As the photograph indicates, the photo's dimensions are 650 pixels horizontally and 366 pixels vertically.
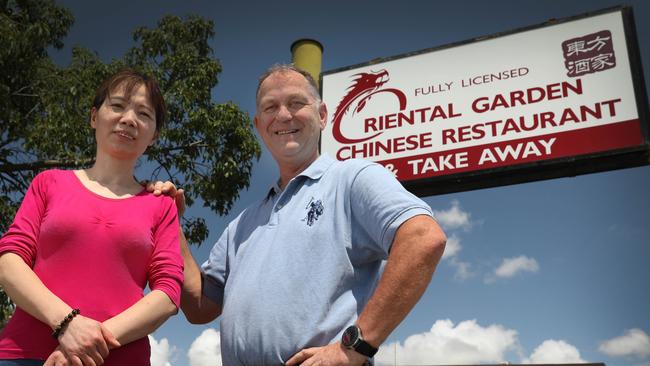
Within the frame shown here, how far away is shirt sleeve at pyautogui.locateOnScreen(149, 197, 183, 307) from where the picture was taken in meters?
2.29

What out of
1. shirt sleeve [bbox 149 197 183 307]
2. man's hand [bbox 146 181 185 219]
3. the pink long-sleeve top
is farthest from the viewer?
man's hand [bbox 146 181 185 219]

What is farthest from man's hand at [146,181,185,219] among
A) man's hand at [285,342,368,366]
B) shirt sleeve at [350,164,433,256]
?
man's hand at [285,342,368,366]

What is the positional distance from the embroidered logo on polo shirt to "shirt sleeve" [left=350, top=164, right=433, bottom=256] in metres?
0.14

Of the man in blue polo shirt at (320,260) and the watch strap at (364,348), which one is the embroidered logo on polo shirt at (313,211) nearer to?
the man in blue polo shirt at (320,260)

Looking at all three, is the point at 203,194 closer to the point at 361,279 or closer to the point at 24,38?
the point at 24,38

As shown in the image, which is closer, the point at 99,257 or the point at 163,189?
the point at 99,257

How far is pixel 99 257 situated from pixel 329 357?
940 mm

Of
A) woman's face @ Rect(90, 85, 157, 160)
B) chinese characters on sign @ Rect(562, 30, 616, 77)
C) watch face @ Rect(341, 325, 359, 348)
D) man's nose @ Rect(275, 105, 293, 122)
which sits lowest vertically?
watch face @ Rect(341, 325, 359, 348)

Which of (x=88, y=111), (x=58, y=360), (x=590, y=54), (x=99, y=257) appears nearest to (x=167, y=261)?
(x=99, y=257)

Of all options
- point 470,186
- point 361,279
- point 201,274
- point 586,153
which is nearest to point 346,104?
point 470,186

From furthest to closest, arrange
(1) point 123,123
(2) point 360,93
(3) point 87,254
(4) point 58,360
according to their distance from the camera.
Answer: (2) point 360,93, (1) point 123,123, (3) point 87,254, (4) point 58,360

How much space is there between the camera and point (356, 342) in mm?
1979

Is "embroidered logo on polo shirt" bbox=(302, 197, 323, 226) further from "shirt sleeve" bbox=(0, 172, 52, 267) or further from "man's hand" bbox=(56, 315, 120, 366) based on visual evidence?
"shirt sleeve" bbox=(0, 172, 52, 267)

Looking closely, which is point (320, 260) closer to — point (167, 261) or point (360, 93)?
point (167, 261)
